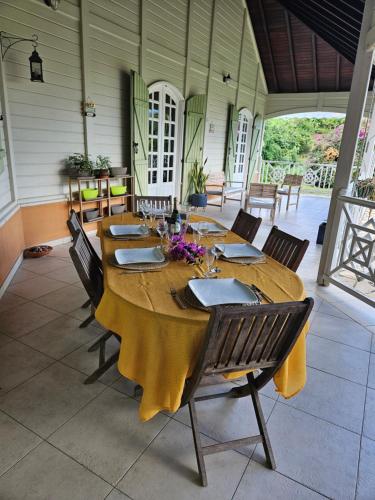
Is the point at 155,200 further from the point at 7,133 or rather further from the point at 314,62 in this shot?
the point at 314,62

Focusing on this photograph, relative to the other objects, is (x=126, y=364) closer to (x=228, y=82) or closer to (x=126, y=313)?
(x=126, y=313)

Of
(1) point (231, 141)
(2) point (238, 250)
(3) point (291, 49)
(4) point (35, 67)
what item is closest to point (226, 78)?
(1) point (231, 141)

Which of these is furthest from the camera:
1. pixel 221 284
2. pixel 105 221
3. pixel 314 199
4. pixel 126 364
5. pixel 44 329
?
pixel 314 199

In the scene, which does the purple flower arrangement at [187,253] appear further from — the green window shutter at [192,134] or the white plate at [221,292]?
the green window shutter at [192,134]

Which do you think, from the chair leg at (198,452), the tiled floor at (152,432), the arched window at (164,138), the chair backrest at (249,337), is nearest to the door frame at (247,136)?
the arched window at (164,138)

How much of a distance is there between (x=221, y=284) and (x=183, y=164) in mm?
5423

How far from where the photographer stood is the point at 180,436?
1570 millimetres

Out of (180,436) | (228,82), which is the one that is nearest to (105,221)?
(180,436)

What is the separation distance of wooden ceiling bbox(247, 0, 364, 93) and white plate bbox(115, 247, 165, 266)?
5.83 metres

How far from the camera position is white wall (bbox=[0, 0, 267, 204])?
3520mm

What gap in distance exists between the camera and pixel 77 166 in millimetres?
4207

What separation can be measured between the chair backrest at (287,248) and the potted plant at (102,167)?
9.89 feet

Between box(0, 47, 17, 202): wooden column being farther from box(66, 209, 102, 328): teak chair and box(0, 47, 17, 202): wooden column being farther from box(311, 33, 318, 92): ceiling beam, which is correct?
box(311, 33, 318, 92): ceiling beam

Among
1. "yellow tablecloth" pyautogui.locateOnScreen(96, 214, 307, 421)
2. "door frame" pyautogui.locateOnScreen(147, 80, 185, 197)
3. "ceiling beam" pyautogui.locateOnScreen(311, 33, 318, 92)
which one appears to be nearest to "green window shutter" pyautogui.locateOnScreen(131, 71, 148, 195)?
"door frame" pyautogui.locateOnScreen(147, 80, 185, 197)
